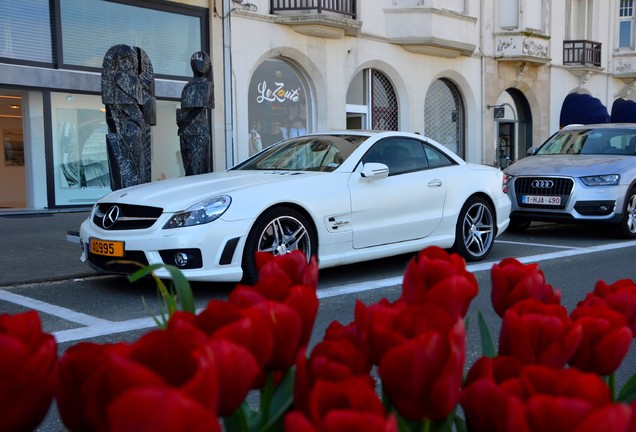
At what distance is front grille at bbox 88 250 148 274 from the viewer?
6105 millimetres

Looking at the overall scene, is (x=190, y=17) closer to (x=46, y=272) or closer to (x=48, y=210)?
(x=48, y=210)

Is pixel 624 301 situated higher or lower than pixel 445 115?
lower

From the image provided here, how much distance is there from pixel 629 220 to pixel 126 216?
24.7 feet

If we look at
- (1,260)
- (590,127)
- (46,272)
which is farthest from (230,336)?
(590,127)

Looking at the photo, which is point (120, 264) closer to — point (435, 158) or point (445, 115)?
point (435, 158)

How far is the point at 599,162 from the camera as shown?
10.8 meters

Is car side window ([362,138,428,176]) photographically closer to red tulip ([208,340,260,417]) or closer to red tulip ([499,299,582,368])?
red tulip ([499,299,582,368])

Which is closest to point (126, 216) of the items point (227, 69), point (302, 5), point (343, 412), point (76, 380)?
point (76, 380)

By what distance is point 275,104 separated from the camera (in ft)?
60.9

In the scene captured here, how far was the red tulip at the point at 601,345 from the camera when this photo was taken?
43.4 inches

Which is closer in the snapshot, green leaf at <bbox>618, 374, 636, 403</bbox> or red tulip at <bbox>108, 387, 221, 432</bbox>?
red tulip at <bbox>108, 387, 221, 432</bbox>

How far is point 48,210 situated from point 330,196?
9.18m

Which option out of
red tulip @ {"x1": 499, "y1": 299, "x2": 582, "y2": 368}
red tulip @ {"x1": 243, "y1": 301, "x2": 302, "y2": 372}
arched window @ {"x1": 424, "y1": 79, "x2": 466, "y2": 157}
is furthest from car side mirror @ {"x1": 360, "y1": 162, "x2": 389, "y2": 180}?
arched window @ {"x1": 424, "y1": 79, "x2": 466, "y2": 157}

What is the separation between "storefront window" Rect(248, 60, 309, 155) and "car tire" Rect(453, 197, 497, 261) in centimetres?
1008
